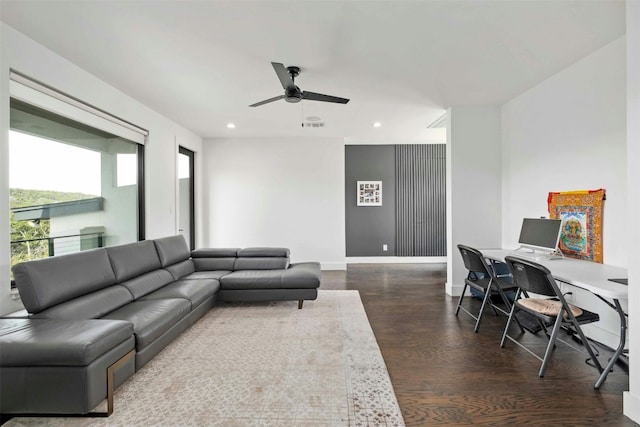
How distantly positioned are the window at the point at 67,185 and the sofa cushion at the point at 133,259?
60 centimetres

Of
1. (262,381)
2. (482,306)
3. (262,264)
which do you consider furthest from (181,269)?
(482,306)

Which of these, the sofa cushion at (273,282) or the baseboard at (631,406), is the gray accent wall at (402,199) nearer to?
the sofa cushion at (273,282)

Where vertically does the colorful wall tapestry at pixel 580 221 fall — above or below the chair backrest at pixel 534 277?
above

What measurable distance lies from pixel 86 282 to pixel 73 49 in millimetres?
2062

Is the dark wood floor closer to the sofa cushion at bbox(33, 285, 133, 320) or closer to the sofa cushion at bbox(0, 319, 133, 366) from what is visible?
the sofa cushion at bbox(0, 319, 133, 366)

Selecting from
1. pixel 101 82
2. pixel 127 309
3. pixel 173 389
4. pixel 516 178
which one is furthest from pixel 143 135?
pixel 516 178

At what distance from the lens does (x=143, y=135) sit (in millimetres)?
4172

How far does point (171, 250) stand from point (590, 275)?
4259 millimetres

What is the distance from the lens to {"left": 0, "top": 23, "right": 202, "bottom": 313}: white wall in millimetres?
2275

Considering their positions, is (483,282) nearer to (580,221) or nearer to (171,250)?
(580,221)

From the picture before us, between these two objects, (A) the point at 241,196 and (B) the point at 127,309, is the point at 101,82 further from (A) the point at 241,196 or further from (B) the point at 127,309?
(A) the point at 241,196

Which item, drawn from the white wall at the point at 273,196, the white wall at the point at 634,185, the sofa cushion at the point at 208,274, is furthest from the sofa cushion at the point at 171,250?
the white wall at the point at 634,185

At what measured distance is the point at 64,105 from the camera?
2.85 metres

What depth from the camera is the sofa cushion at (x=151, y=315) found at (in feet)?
7.18
